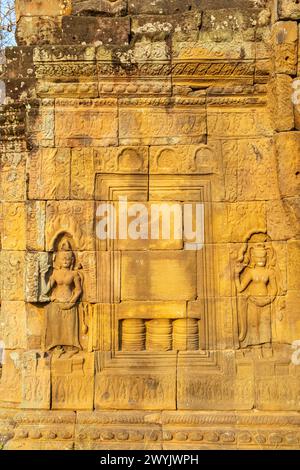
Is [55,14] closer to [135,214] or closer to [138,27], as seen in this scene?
[138,27]

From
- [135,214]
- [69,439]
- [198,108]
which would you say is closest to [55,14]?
[198,108]

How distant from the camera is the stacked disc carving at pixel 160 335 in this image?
621 cm

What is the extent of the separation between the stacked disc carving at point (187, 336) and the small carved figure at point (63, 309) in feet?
3.73

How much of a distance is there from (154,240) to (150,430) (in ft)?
6.81

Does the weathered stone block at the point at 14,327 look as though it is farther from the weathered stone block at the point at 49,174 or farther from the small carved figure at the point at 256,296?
the small carved figure at the point at 256,296

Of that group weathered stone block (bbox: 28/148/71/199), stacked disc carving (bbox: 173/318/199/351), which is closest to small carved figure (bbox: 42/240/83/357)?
weathered stone block (bbox: 28/148/71/199)

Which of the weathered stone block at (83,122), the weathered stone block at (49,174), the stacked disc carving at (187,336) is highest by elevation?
the weathered stone block at (83,122)

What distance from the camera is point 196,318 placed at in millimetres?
6180

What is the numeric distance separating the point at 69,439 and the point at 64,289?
5.31 ft

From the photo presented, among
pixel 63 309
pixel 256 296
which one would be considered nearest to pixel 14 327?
pixel 63 309

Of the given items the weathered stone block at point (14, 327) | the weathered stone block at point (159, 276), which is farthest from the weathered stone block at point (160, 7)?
the weathered stone block at point (14, 327)

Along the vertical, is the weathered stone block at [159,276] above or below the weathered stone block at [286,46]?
below

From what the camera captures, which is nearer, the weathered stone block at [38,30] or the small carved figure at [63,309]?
the small carved figure at [63,309]

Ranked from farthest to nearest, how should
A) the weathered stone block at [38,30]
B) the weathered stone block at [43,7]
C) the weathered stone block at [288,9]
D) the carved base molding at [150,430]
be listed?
the weathered stone block at [43,7], the weathered stone block at [38,30], the weathered stone block at [288,9], the carved base molding at [150,430]
